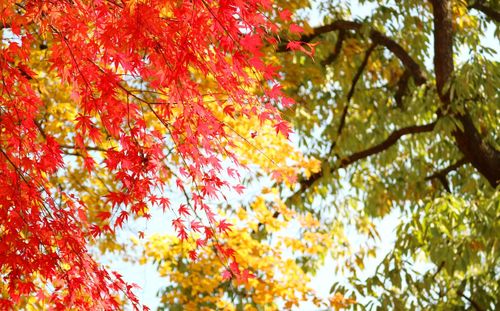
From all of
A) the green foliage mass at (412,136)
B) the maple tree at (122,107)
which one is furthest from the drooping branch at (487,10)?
the maple tree at (122,107)

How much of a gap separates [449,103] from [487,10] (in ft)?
5.09

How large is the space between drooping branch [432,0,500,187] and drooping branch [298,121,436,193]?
0.29 metres

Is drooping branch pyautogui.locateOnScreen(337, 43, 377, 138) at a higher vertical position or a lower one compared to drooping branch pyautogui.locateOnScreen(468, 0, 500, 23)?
lower

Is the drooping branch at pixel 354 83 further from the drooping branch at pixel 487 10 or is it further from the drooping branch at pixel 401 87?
the drooping branch at pixel 487 10

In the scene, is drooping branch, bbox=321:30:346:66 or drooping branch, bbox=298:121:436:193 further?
drooping branch, bbox=321:30:346:66

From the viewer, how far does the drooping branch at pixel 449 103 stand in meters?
7.52

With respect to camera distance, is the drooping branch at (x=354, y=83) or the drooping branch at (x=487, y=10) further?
the drooping branch at (x=354, y=83)

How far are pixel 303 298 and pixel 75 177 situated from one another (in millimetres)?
2188

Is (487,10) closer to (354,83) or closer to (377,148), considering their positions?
(354,83)

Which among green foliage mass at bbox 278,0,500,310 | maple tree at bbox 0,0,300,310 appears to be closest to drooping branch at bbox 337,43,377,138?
green foliage mass at bbox 278,0,500,310

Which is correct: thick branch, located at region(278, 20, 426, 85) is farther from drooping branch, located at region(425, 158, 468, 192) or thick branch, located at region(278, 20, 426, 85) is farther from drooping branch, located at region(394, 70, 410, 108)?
drooping branch, located at region(425, 158, 468, 192)

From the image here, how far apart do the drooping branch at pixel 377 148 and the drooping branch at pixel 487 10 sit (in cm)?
142

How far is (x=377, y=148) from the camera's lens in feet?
27.5

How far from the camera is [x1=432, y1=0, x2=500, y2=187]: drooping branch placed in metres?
7.52
